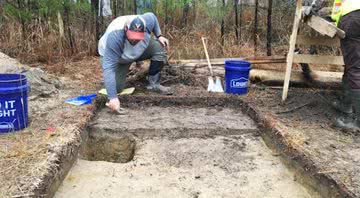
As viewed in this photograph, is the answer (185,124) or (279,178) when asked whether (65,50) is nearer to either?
(185,124)

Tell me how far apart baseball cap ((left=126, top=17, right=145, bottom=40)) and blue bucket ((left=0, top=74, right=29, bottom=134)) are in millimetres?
1164

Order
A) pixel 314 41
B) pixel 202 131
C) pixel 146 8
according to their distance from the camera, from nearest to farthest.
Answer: pixel 202 131
pixel 314 41
pixel 146 8

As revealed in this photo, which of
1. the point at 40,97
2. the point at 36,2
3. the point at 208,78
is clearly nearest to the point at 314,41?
the point at 208,78

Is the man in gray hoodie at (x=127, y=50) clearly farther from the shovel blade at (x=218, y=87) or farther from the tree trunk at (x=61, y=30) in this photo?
the tree trunk at (x=61, y=30)

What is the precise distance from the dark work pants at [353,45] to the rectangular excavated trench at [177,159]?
3.48ft

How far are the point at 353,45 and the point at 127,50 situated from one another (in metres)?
2.39

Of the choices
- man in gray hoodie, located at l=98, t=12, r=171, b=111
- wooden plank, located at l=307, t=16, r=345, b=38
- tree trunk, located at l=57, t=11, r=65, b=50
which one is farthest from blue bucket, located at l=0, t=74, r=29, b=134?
tree trunk, located at l=57, t=11, r=65, b=50

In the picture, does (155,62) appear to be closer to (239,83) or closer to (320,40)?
(239,83)

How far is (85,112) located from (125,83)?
1.20m

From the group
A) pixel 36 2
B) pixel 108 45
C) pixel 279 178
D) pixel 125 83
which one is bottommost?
pixel 279 178

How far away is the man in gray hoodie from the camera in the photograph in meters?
4.02

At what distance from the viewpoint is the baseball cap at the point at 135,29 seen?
3936mm

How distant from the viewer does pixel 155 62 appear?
5.01 meters

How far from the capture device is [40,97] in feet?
15.0
